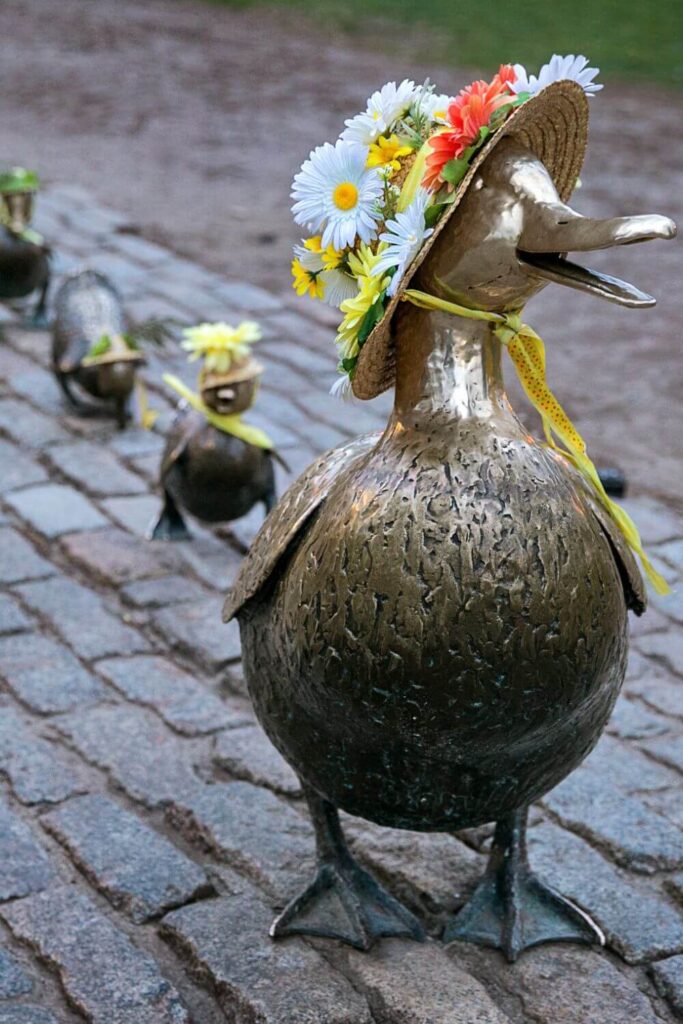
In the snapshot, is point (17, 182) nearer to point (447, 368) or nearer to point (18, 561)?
point (18, 561)

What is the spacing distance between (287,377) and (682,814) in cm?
314

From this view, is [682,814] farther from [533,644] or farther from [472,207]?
[472,207]

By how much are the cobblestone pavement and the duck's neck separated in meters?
1.07

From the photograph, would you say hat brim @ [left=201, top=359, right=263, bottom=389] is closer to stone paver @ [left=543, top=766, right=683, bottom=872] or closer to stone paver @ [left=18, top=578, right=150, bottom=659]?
stone paver @ [left=18, top=578, right=150, bottom=659]

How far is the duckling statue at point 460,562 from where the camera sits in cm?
232

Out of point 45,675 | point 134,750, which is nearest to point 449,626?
point 134,750

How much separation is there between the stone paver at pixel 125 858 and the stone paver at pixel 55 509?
1562 millimetres

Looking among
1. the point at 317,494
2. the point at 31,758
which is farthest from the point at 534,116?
the point at 31,758

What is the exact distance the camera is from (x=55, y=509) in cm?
479

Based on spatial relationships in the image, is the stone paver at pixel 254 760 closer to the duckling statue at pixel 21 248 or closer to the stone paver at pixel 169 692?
the stone paver at pixel 169 692

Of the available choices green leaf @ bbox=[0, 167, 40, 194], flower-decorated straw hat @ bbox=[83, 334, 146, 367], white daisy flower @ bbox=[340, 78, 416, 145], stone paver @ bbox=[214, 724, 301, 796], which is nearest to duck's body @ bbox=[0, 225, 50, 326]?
green leaf @ bbox=[0, 167, 40, 194]

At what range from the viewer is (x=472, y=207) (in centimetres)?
232

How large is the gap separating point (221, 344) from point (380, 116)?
185cm

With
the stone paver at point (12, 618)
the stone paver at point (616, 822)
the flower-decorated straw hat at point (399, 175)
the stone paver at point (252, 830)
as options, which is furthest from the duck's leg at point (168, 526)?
the flower-decorated straw hat at point (399, 175)
